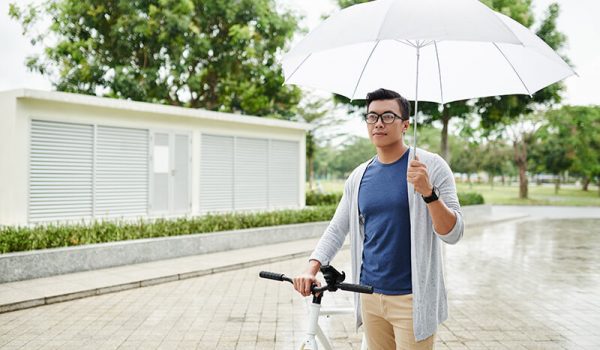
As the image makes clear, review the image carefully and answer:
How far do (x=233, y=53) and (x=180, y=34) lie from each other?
285 centimetres

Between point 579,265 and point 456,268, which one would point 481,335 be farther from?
point 579,265

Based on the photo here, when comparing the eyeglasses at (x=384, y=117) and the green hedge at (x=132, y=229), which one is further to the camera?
the green hedge at (x=132, y=229)

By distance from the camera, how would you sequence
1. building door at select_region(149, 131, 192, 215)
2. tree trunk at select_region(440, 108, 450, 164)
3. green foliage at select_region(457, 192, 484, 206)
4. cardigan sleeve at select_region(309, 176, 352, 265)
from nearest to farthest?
cardigan sleeve at select_region(309, 176, 352, 265)
building door at select_region(149, 131, 192, 215)
green foliage at select_region(457, 192, 484, 206)
tree trunk at select_region(440, 108, 450, 164)

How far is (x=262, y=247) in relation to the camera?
12195mm

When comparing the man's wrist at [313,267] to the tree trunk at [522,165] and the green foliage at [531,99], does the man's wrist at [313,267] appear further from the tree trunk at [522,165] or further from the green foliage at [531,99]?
the tree trunk at [522,165]

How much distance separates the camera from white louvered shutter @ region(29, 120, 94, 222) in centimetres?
1258

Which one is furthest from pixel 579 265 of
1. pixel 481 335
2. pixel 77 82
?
pixel 77 82

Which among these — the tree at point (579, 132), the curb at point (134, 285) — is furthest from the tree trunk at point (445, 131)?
the tree at point (579, 132)

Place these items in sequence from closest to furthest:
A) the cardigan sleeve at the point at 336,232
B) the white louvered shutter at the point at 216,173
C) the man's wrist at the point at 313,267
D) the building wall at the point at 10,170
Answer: the man's wrist at the point at 313,267, the cardigan sleeve at the point at 336,232, the building wall at the point at 10,170, the white louvered shutter at the point at 216,173

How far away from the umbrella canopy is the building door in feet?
40.2

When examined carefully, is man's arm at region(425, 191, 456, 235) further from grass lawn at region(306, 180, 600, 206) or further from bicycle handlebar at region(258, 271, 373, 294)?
grass lawn at region(306, 180, 600, 206)

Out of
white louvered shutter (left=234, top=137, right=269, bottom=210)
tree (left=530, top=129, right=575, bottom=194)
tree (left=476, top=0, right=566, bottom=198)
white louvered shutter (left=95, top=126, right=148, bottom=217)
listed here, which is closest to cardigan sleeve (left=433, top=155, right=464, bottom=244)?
white louvered shutter (left=95, top=126, right=148, bottom=217)

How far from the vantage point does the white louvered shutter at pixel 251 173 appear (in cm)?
1784

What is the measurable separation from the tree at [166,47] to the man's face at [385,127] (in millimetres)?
20791
